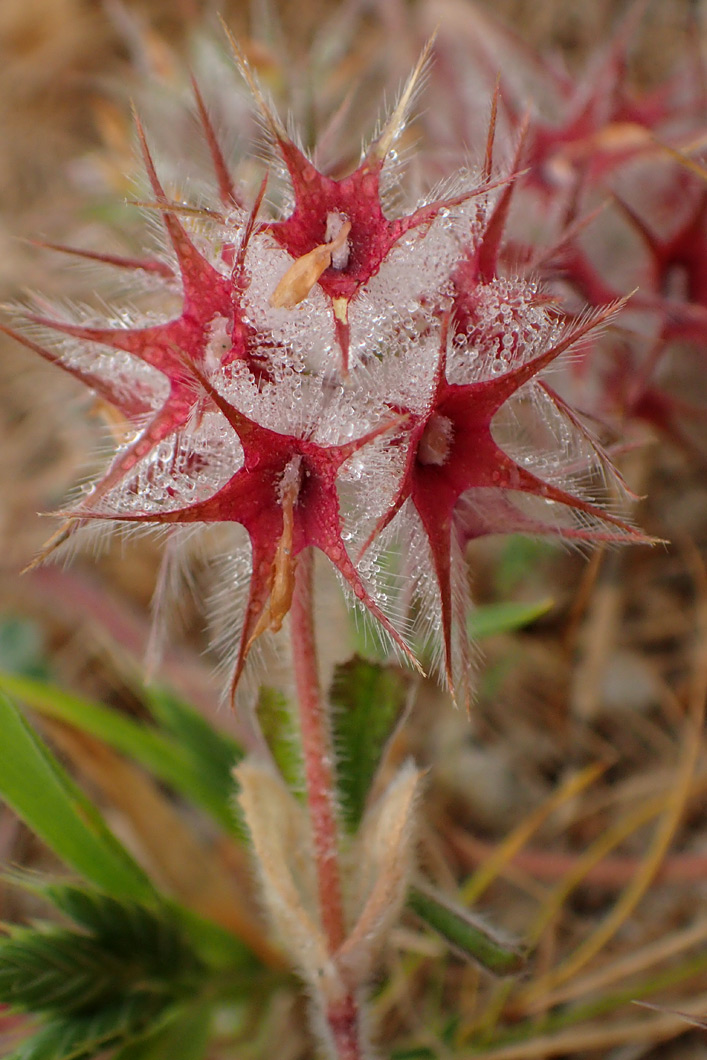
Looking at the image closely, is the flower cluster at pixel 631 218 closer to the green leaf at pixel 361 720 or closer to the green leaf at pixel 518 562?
the green leaf at pixel 518 562

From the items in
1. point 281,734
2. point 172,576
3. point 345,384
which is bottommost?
point 281,734

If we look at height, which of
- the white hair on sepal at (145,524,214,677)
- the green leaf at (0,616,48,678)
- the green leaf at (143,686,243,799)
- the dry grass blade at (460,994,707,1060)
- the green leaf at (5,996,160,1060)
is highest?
the green leaf at (0,616,48,678)

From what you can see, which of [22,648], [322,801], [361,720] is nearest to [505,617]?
[361,720]

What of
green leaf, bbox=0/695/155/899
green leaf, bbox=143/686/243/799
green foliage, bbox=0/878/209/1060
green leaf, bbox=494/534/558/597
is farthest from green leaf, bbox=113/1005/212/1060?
green leaf, bbox=494/534/558/597

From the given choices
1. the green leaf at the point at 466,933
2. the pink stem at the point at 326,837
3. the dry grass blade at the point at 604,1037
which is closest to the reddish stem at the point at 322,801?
the pink stem at the point at 326,837

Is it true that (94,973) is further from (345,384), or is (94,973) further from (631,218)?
(631,218)

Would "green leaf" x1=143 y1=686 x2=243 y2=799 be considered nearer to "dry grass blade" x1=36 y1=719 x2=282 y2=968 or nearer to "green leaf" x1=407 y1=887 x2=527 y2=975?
"dry grass blade" x1=36 y1=719 x2=282 y2=968
